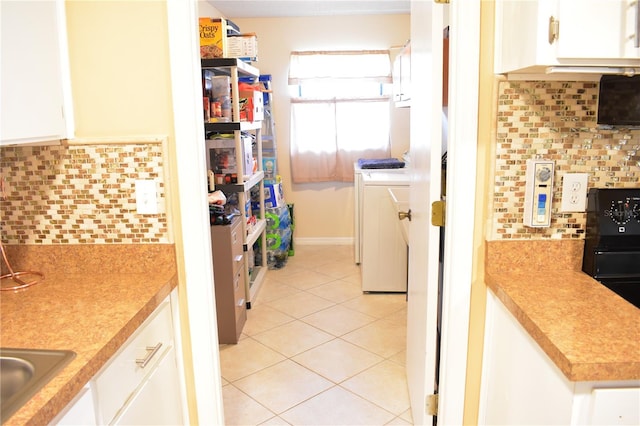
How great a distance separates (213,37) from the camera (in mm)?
3027

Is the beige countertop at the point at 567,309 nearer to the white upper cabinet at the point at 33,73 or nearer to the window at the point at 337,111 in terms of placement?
the white upper cabinet at the point at 33,73

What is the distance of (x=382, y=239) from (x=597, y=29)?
105 inches

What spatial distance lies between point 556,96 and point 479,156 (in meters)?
0.28

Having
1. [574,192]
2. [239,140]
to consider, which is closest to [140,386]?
[574,192]

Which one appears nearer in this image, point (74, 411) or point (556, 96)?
point (74, 411)

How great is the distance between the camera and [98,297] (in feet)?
4.69

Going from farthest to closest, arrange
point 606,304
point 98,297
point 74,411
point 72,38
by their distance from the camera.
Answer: point 72,38 → point 98,297 → point 606,304 → point 74,411

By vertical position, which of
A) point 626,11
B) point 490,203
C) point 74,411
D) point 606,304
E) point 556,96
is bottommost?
point 74,411

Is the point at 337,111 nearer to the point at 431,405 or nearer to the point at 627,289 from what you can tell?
the point at 431,405

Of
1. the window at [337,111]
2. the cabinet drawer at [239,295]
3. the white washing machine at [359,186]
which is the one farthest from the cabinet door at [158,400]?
the window at [337,111]

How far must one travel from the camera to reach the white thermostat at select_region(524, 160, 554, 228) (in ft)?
4.90

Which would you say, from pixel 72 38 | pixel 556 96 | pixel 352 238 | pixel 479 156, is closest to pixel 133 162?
pixel 72 38

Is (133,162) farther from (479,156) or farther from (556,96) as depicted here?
(556,96)

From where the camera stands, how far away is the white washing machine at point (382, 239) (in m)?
3.69
